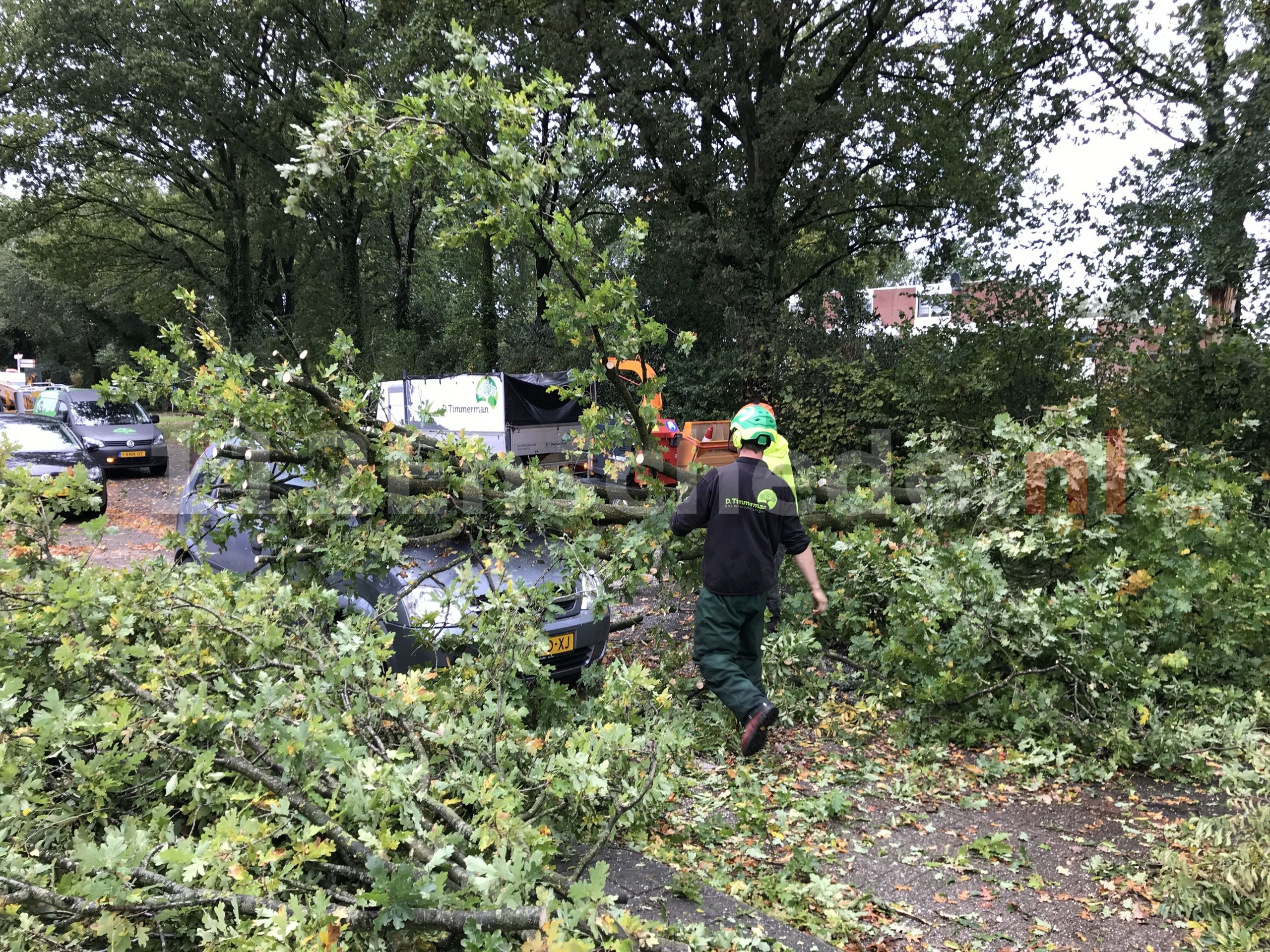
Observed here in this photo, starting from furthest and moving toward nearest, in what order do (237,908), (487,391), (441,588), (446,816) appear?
(487,391)
(441,588)
(446,816)
(237,908)

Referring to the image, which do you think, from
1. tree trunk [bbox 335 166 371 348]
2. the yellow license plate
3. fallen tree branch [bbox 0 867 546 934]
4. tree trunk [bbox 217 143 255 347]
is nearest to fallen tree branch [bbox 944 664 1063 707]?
the yellow license plate

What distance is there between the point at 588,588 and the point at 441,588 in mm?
1025

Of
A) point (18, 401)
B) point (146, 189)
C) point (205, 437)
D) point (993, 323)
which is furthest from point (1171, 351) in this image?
point (146, 189)

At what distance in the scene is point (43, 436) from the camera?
1284cm

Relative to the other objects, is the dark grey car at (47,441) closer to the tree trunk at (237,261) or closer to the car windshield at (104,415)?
the car windshield at (104,415)

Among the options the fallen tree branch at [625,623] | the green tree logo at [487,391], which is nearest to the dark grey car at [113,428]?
the green tree logo at [487,391]

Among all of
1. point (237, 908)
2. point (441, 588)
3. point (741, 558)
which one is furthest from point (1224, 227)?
point (237, 908)

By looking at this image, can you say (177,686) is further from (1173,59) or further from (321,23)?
(321,23)

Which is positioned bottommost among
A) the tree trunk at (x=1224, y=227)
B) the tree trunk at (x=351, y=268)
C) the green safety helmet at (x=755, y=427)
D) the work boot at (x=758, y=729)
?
the work boot at (x=758, y=729)

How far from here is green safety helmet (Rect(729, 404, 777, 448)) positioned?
4773 mm

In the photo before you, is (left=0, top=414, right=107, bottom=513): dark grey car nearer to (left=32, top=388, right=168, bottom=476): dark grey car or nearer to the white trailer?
(left=32, top=388, right=168, bottom=476): dark grey car

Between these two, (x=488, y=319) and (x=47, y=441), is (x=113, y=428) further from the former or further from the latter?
(x=488, y=319)

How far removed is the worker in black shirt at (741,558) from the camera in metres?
4.56

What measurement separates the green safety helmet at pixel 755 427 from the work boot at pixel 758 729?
5.10 feet
